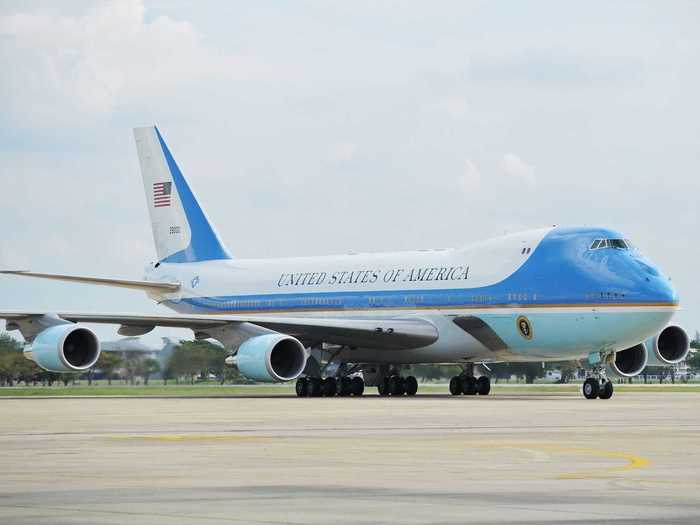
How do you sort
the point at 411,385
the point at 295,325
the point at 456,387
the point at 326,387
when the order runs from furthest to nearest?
1. the point at 411,385
2. the point at 456,387
3. the point at 326,387
4. the point at 295,325

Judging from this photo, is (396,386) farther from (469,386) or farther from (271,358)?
(271,358)

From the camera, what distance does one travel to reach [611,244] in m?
39.0

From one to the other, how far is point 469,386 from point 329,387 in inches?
182

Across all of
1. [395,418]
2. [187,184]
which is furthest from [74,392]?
[395,418]

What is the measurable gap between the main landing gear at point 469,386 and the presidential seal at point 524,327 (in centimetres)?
543

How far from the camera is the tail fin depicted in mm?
53188

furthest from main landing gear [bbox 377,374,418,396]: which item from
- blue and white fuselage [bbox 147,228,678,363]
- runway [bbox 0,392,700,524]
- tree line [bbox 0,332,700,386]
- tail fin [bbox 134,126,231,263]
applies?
runway [bbox 0,392,700,524]

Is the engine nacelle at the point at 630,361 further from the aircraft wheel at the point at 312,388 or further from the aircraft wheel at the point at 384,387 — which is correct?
the aircraft wheel at the point at 312,388

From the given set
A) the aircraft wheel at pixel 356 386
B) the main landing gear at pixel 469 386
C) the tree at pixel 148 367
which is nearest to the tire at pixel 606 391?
the main landing gear at pixel 469 386

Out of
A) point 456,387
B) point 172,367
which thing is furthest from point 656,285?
point 172,367

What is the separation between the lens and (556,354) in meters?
40.6

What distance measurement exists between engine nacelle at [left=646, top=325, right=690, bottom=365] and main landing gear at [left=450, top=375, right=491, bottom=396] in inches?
202

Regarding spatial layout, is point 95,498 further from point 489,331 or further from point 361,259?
point 361,259

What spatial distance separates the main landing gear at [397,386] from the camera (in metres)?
46.0
